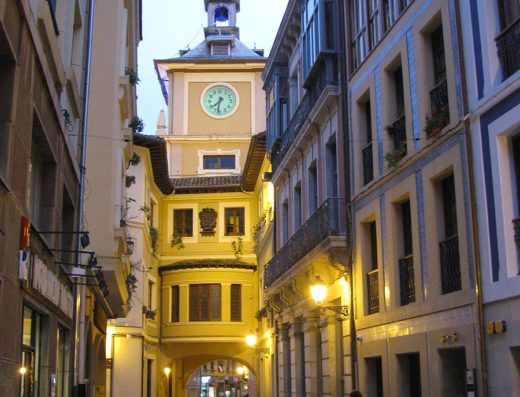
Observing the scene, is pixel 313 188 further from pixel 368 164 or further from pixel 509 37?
pixel 509 37

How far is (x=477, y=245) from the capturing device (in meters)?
12.7

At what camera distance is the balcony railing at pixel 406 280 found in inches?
620

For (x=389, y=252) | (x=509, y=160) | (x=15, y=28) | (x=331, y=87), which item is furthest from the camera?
(x=331, y=87)

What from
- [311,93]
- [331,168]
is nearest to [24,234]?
[331,168]

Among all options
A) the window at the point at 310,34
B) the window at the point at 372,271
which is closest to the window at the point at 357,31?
the window at the point at 310,34

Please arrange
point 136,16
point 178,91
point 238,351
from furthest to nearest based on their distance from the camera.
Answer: point 178,91
point 238,351
point 136,16

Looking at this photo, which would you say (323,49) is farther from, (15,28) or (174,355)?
(174,355)

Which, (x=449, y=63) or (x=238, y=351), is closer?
(x=449, y=63)

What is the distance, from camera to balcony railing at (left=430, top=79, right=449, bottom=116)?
14344mm

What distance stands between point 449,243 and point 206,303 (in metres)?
28.2

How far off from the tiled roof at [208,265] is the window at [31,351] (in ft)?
90.5

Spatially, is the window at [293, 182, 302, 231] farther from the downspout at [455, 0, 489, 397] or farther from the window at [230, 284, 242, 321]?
the window at [230, 284, 242, 321]

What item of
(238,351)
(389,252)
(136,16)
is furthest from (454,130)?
(238,351)

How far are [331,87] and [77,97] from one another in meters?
6.12
